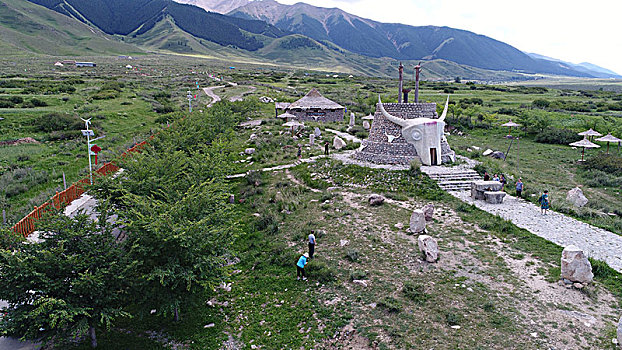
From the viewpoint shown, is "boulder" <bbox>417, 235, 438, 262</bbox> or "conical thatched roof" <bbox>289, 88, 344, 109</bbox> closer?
"boulder" <bbox>417, 235, 438, 262</bbox>

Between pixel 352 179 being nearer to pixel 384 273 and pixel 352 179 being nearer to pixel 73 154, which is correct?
pixel 384 273

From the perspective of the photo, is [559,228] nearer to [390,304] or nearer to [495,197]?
[495,197]

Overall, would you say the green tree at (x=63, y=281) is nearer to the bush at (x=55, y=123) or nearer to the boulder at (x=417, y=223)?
the boulder at (x=417, y=223)

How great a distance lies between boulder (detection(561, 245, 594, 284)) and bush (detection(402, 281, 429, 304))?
4.81 meters

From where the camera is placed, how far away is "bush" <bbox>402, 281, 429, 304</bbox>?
40.2 ft

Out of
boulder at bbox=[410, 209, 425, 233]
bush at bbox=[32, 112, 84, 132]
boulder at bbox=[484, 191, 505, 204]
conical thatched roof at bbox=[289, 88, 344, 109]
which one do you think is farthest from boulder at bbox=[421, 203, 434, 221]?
bush at bbox=[32, 112, 84, 132]

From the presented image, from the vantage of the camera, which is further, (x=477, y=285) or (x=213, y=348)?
(x=477, y=285)

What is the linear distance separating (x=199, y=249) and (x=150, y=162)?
8.82 meters

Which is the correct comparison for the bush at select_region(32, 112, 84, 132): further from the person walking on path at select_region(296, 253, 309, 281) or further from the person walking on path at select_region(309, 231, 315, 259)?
the person walking on path at select_region(296, 253, 309, 281)

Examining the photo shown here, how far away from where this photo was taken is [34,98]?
44875mm

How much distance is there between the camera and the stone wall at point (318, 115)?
170ft

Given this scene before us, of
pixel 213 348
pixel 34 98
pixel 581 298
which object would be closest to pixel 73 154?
pixel 34 98

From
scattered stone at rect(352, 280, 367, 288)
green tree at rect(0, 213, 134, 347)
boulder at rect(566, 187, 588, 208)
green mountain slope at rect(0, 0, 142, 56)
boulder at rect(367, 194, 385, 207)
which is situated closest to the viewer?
green tree at rect(0, 213, 134, 347)

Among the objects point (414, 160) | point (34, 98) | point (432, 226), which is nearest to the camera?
point (432, 226)
